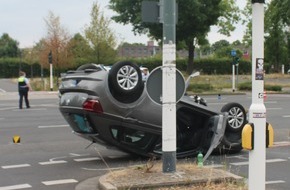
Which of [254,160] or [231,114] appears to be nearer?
[254,160]

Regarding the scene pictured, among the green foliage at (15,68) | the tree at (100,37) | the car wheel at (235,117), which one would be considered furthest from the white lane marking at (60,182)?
the green foliage at (15,68)

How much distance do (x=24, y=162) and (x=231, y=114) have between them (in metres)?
4.29

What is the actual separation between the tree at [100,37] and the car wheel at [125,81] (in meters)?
39.9

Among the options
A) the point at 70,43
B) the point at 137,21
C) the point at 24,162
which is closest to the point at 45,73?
the point at 70,43

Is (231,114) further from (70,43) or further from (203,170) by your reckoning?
(70,43)

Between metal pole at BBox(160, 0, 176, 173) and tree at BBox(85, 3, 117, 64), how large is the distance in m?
41.5

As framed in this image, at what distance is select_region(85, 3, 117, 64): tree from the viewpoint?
161 ft

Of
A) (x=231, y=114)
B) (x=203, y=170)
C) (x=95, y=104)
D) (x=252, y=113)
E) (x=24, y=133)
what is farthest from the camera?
(x=24, y=133)

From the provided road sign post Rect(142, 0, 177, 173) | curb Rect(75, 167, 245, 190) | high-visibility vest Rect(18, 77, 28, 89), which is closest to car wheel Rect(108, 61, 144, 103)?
road sign post Rect(142, 0, 177, 173)

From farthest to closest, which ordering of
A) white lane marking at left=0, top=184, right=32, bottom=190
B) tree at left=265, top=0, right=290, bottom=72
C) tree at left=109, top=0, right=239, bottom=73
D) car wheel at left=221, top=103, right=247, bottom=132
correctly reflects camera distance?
tree at left=265, top=0, right=290, bottom=72 → tree at left=109, top=0, right=239, bottom=73 → car wheel at left=221, top=103, right=247, bottom=132 → white lane marking at left=0, top=184, right=32, bottom=190

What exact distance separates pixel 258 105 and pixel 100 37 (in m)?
44.3

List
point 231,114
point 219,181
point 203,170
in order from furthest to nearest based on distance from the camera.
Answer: point 231,114, point 203,170, point 219,181

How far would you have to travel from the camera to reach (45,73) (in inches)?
2938

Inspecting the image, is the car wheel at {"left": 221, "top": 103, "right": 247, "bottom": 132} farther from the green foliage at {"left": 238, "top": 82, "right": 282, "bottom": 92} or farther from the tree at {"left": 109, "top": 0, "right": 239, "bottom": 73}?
the tree at {"left": 109, "top": 0, "right": 239, "bottom": 73}
